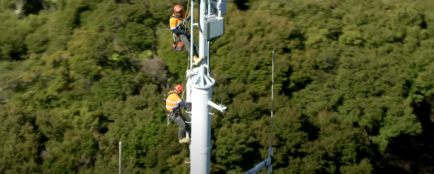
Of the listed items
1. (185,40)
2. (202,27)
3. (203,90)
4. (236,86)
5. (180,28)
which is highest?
(202,27)

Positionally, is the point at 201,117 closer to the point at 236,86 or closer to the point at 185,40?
the point at 185,40

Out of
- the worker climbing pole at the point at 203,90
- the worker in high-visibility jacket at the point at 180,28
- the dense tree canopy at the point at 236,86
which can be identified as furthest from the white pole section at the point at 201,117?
the dense tree canopy at the point at 236,86

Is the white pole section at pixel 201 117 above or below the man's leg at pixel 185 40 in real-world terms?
below

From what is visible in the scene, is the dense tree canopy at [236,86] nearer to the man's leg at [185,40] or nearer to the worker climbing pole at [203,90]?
the man's leg at [185,40]

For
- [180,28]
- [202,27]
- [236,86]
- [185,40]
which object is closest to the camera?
[202,27]

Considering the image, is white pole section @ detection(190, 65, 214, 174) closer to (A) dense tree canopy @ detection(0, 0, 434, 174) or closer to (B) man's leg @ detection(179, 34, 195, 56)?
(B) man's leg @ detection(179, 34, 195, 56)

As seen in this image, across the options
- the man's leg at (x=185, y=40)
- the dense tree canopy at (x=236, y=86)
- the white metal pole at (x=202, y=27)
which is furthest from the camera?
the dense tree canopy at (x=236, y=86)

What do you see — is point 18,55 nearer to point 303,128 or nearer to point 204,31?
point 303,128

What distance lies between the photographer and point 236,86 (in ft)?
97.5

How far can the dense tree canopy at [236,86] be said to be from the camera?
27.4 metres

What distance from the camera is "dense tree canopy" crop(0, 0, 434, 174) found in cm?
2738

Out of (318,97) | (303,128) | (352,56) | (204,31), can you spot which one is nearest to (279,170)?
(303,128)

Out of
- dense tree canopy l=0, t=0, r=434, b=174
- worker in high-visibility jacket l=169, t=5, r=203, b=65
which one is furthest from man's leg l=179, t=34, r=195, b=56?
dense tree canopy l=0, t=0, r=434, b=174


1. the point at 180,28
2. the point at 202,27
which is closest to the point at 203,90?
the point at 202,27
